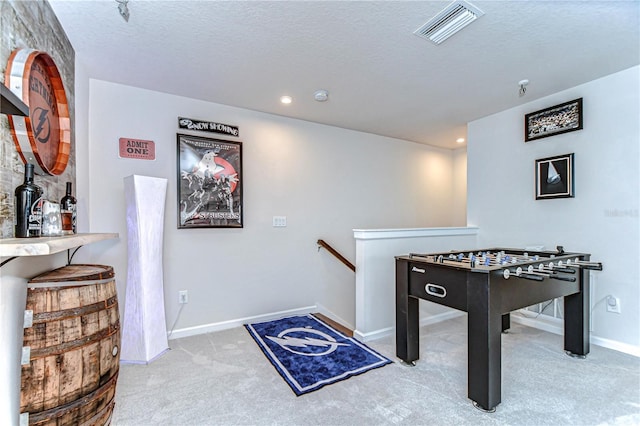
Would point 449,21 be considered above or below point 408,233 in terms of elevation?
above

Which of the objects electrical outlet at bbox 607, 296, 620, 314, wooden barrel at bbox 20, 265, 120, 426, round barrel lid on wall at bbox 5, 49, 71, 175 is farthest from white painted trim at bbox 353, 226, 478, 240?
round barrel lid on wall at bbox 5, 49, 71, 175

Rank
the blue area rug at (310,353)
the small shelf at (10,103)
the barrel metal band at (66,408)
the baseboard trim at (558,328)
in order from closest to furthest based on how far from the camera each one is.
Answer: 1. the small shelf at (10,103)
2. the barrel metal band at (66,408)
3. the blue area rug at (310,353)
4. the baseboard trim at (558,328)

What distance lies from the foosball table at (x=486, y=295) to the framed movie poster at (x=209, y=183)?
69.8 inches

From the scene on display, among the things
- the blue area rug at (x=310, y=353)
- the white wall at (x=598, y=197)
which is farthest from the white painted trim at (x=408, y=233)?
the blue area rug at (x=310, y=353)

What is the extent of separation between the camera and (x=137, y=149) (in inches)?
103

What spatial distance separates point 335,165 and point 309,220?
0.80 metres

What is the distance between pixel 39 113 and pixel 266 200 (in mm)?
2004

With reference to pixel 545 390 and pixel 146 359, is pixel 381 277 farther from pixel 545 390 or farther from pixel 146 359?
pixel 146 359

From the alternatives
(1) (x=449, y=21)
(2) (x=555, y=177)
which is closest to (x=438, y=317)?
(2) (x=555, y=177)

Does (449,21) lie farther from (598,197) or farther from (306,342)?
(306,342)

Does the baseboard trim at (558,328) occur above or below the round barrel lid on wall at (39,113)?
below

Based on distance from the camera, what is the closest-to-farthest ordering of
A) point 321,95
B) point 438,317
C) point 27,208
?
point 27,208
point 321,95
point 438,317

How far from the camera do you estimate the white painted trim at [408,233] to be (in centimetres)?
267

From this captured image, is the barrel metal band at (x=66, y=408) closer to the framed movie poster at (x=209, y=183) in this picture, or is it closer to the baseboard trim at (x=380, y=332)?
the framed movie poster at (x=209, y=183)
